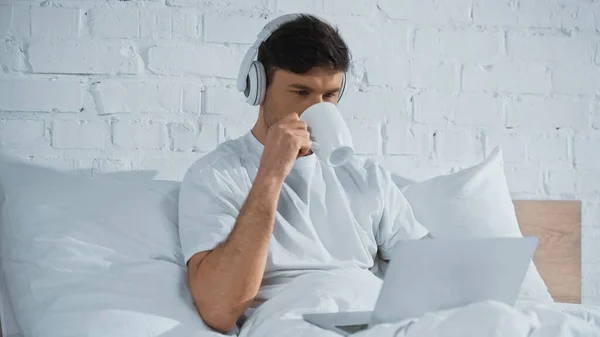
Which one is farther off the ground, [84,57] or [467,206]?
[84,57]

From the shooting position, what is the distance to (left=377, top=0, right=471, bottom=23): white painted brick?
2062 millimetres

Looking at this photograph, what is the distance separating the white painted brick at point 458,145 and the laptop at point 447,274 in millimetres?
929

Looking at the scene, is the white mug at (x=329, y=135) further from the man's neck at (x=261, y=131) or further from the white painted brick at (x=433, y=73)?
the white painted brick at (x=433, y=73)

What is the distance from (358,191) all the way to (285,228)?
0.21 m

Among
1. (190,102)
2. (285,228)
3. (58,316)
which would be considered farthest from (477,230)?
(58,316)

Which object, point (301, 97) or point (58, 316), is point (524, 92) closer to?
point (301, 97)

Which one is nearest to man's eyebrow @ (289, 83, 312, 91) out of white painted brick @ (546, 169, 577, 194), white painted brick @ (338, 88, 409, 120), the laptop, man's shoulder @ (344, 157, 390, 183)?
man's shoulder @ (344, 157, 390, 183)

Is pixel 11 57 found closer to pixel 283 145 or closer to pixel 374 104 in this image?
pixel 283 145

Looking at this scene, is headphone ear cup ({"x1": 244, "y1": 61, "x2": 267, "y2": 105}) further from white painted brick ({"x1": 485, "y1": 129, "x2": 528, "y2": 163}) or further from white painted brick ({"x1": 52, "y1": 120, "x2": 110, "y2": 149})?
white painted brick ({"x1": 485, "y1": 129, "x2": 528, "y2": 163})

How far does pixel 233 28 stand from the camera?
6.34ft

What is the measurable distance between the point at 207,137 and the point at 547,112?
3.02ft

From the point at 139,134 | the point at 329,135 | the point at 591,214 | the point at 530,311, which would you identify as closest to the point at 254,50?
the point at 329,135

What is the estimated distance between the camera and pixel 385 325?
1.06 m

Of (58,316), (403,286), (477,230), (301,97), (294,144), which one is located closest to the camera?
(403,286)
